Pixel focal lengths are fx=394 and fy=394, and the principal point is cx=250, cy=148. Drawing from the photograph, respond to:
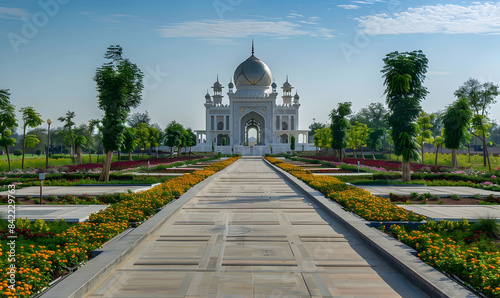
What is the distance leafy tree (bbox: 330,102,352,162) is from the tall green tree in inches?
908

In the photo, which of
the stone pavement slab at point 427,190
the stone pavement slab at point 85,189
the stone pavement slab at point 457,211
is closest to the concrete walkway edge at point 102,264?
the stone pavement slab at point 457,211

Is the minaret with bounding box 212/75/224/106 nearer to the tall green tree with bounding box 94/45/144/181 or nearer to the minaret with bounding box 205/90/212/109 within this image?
the minaret with bounding box 205/90/212/109

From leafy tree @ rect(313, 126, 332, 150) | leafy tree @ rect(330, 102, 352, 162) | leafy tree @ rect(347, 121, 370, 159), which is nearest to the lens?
leafy tree @ rect(330, 102, 352, 162)

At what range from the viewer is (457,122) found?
83.0 feet

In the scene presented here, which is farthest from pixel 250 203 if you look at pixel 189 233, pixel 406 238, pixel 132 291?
pixel 132 291

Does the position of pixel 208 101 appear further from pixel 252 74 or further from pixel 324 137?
pixel 324 137

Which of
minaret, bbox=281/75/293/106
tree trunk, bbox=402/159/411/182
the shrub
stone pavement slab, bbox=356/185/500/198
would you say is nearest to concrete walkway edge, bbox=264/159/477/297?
the shrub

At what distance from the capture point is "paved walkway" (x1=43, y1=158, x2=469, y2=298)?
4.72 meters

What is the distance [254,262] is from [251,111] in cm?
6783

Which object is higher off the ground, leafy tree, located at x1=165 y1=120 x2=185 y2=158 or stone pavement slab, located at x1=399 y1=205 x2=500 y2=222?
Answer: leafy tree, located at x1=165 y1=120 x2=185 y2=158

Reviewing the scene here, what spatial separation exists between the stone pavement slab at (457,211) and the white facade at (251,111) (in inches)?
2225

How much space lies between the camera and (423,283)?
4.73 meters

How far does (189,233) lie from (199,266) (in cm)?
206

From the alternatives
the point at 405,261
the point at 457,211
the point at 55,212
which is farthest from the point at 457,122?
the point at 55,212
